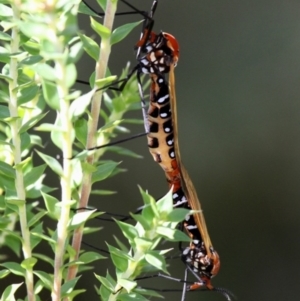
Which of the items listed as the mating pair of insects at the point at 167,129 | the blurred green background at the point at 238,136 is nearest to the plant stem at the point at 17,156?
the mating pair of insects at the point at 167,129

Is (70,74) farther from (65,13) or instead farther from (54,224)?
(54,224)

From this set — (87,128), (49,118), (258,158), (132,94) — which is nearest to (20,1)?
(87,128)

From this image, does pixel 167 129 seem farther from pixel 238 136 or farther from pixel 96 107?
pixel 238 136

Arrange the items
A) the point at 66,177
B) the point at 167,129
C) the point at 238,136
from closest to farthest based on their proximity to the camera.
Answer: the point at 66,177 → the point at 167,129 → the point at 238,136

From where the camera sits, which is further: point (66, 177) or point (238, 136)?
point (238, 136)

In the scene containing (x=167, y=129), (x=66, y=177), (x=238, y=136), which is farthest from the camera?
(x=238, y=136)

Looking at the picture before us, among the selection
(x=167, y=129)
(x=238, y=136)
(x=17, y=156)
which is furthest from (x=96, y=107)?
(x=238, y=136)

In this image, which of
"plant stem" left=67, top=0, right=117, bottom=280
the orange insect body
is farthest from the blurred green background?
Result: "plant stem" left=67, top=0, right=117, bottom=280
